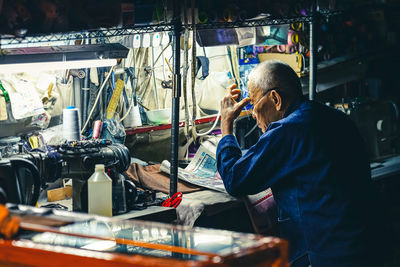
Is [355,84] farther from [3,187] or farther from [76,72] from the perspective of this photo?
[3,187]

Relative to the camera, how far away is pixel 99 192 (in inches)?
95.1

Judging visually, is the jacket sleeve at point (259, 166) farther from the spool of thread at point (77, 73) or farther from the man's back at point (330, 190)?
the spool of thread at point (77, 73)

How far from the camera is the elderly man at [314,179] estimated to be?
7.80 ft

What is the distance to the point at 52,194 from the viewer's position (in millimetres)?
3242

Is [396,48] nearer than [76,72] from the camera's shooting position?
No

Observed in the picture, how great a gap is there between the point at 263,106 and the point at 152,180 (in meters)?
1.23

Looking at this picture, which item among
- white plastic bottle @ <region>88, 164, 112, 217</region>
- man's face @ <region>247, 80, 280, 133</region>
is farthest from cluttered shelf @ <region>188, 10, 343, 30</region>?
white plastic bottle @ <region>88, 164, 112, 217</region>

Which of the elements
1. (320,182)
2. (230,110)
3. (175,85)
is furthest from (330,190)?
(175,85)

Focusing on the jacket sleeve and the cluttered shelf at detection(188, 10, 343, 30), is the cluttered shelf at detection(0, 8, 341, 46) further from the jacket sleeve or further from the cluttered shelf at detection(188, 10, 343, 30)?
the jacket sleeve

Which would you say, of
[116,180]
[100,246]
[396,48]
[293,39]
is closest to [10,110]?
A: [116,180]

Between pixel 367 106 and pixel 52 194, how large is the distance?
3.16 metres

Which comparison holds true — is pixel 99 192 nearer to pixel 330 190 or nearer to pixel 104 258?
pixel 330 190

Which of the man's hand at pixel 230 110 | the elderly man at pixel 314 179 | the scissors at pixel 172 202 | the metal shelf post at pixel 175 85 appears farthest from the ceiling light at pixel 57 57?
the elderly man at pixel 314 179

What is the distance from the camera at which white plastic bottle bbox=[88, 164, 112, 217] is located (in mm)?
2391
